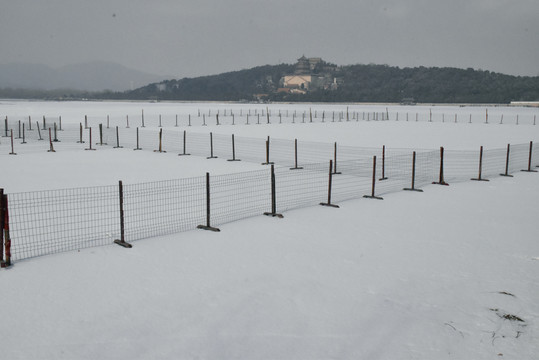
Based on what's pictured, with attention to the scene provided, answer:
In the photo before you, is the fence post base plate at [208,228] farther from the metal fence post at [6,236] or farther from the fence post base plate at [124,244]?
the metal fence post at [6,236]

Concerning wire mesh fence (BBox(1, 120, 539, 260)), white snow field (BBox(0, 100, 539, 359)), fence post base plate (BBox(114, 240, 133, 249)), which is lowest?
white snow field (BBox(0, 100, 539, 359))

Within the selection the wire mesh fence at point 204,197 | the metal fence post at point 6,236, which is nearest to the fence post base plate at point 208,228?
the wire mesh fence at point 204,197

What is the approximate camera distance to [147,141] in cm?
3938

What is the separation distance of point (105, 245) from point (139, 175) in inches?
396

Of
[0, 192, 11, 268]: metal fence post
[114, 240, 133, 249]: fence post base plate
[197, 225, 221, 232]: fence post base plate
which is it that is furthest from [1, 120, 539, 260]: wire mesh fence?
[0, 192, 11, 268]: metal fence post

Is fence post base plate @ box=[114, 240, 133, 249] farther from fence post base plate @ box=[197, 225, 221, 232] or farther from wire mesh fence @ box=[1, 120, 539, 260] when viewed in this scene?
fence post base plate @ box=[197, 225, 221, 232]

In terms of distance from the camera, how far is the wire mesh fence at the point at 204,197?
12.3 metres

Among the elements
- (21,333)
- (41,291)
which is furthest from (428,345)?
(41,291)

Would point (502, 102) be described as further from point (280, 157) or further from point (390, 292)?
point (390, 292)

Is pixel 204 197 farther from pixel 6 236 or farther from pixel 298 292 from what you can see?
pixel 298 292

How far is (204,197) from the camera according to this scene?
1683cm

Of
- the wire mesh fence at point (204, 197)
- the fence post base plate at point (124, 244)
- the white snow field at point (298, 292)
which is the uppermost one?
the wire mesh fence at point (204, 197)

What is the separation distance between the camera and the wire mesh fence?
12.3m

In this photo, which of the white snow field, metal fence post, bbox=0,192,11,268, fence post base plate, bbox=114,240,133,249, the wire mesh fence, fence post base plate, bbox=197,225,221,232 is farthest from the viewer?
fence post base plate, bbox=197,225,221,232
